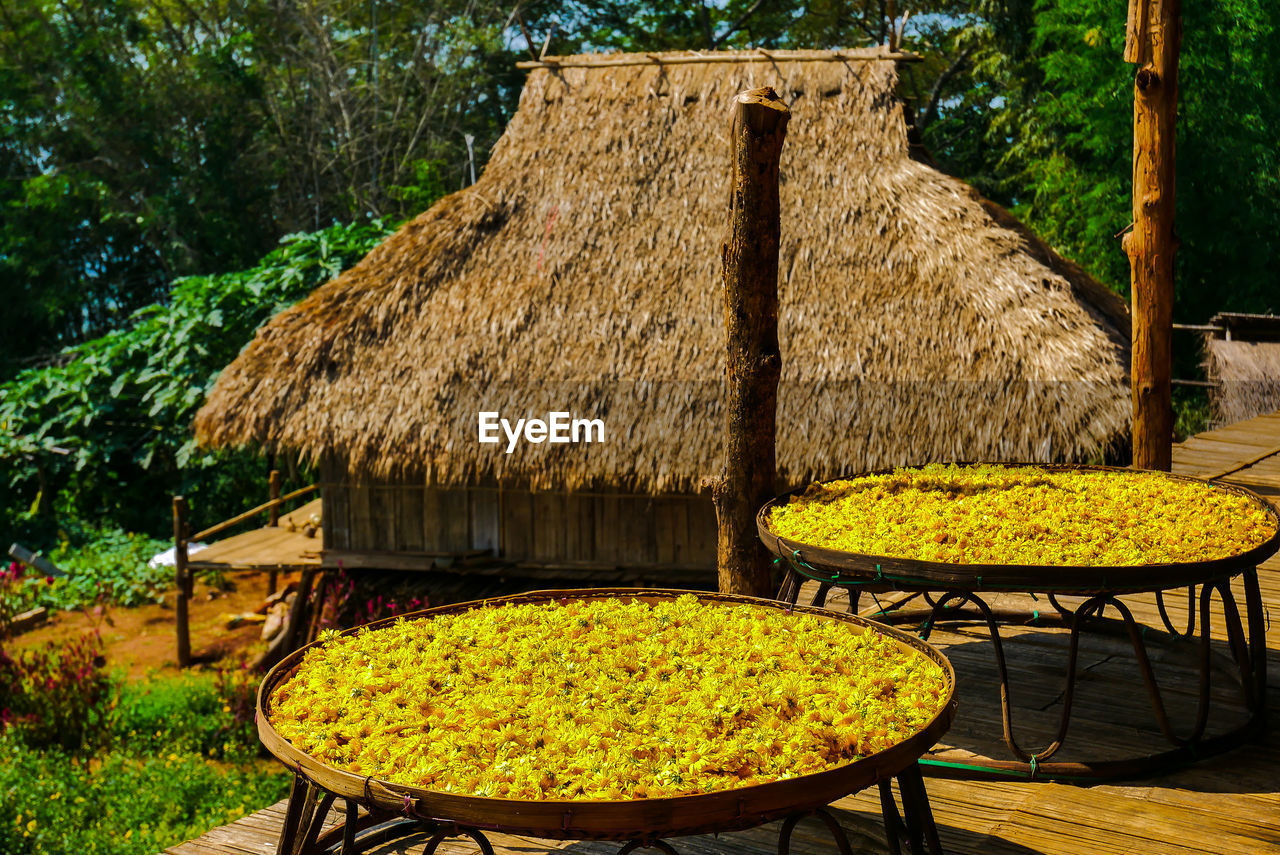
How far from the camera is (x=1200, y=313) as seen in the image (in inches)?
484

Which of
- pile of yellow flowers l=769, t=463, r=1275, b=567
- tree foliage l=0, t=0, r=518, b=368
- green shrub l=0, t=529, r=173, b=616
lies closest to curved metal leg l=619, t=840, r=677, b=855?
pile of yellow flowers l=769, t=463, r=1275, b=567

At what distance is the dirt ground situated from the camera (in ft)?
30.0

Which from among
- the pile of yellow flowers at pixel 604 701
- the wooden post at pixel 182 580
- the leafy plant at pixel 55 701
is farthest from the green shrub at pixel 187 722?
the pile of yellow flowers at pixel 604 701

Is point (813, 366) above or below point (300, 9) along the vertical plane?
below

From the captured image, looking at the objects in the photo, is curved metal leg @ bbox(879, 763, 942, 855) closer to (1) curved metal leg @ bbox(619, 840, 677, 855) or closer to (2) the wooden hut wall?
(1) curved metal leg @ bbox(619, 840, 677, 855)

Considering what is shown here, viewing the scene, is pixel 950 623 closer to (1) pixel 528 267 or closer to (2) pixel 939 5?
(1) pixel 528 267

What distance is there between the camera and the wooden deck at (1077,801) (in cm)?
229

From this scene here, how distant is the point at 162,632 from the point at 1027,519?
9.11 metres

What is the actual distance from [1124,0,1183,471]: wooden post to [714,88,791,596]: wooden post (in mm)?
1716

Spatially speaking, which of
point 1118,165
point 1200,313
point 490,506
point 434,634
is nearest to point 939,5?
point 1118,165

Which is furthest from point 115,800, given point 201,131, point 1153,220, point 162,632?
point 201,131

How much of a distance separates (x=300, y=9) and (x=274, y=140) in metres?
1.97

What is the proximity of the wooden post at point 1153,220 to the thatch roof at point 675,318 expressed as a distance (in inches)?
83.7

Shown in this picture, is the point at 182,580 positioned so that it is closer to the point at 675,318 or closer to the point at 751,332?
the point at 675,318
